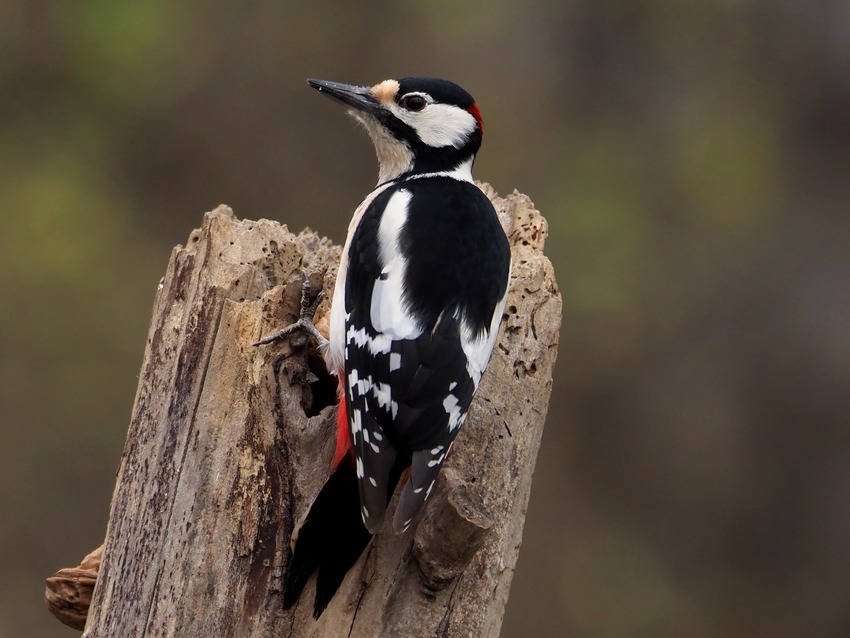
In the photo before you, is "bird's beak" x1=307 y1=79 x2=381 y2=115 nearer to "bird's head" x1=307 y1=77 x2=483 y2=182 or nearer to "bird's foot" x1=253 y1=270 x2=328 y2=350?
"bird's head" x1=307 y1=77 x2=483 y2=182

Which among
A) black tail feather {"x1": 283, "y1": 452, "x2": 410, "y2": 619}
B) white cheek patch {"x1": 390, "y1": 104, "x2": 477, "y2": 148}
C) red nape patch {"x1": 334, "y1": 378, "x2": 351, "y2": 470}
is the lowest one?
black tail feather {"x1": 283, "y1": 452, "x2": 410, "y2": 619}

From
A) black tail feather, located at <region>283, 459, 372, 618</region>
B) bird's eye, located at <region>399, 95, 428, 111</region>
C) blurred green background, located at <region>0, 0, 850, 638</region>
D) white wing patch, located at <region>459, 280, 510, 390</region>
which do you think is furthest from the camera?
blurred green background, located at <region>0, 0, 850, 638</region>

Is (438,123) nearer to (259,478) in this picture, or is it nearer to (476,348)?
(476,348)

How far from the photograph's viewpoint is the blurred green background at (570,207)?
5031mm

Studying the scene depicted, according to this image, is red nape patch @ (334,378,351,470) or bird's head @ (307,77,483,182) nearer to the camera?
red nape patch @ (334,378,351,470)

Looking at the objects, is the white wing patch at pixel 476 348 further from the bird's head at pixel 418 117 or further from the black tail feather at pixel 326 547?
the bird's head at pixel 418 117

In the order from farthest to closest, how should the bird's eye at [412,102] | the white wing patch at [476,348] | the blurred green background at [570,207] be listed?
the blurred green background at [570,207], the bird's eye at [412,102], the white wing patch at [476,348]

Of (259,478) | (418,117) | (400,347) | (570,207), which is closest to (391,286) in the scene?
(400,347)

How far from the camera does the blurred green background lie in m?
5.03

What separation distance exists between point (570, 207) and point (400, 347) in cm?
300

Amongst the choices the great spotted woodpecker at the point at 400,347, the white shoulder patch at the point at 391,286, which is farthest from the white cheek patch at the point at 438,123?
the white shoulder patch at the point at 391,286

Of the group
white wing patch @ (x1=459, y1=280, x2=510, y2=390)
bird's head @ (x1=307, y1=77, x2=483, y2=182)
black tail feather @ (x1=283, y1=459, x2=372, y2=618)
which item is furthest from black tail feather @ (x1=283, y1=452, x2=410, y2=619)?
bird's head @ (x1=307, y1=77, x2=483, y2=182)

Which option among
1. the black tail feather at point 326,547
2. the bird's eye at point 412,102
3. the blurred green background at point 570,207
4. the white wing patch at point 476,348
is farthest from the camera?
the blurred green background at point 570,207

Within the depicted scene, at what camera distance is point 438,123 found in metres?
2.86
